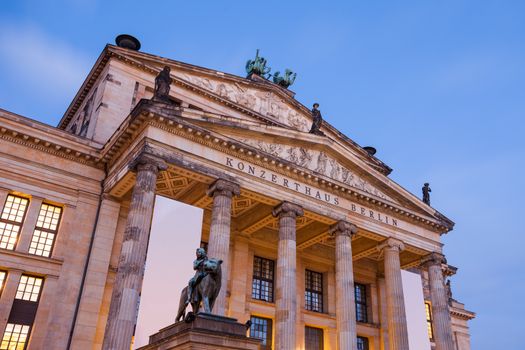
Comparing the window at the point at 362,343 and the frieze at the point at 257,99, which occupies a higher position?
the frieze at the point at 257,99

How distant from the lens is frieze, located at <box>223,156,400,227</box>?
25219 mm

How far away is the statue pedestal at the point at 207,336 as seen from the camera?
448 inches

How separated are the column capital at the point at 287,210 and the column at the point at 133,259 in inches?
264

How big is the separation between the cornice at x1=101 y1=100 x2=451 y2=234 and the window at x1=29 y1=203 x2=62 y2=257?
3.58 metres

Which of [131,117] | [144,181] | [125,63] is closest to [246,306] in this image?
[144,181]

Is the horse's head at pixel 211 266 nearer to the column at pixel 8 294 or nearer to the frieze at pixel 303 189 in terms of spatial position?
the frieze at pixel 303 189

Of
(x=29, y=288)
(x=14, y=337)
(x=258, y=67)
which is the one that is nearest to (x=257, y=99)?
(x=258, y=67)

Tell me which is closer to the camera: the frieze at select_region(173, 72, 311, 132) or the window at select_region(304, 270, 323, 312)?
the window at select_region(304, 270, 323, 312)

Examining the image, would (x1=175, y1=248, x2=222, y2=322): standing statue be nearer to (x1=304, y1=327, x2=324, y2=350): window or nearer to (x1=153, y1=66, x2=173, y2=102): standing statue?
(x1=153, y1=66, x2=173, y2=102): standing statue

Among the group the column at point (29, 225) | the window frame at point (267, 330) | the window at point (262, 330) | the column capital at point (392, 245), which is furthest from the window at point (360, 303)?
the column at point (29, 225)

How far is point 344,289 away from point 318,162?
722cm

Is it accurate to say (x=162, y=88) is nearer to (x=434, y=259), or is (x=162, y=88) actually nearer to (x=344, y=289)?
(x=344, y=289)

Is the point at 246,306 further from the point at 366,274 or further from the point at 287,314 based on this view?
the point at 366,274

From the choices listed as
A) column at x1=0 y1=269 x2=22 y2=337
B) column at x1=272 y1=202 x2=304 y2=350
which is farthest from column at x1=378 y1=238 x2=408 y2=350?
column at x1=0 y1=269 x2=22 y2=337
